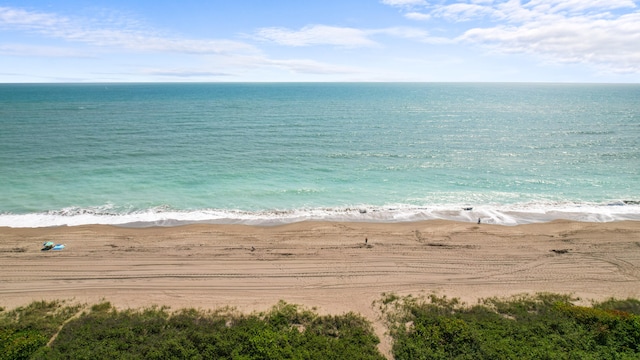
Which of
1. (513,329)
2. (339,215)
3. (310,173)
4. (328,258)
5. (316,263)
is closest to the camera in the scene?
(513,329)

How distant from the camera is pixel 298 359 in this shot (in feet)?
42.5

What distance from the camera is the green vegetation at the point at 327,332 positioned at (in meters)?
13.3

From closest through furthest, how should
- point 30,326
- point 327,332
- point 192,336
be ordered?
point 192,336 < point 327,332 < point 30,326

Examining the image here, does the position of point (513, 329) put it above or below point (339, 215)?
below

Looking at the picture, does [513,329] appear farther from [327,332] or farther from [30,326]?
[30,326]

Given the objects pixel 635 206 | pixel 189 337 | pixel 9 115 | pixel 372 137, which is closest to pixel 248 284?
pixel 189 337

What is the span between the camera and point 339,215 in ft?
94.5

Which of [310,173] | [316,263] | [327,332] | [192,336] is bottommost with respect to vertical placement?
[327,332]

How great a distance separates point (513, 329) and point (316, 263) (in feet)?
35.6

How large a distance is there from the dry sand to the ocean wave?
1294 mm

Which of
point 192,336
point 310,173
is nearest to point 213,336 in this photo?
point 192,336

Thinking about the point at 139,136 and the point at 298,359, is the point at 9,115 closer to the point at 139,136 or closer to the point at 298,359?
the point at 139,136

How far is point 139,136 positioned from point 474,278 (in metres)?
53.4

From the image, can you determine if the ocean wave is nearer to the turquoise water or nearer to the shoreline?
the turquoise water
